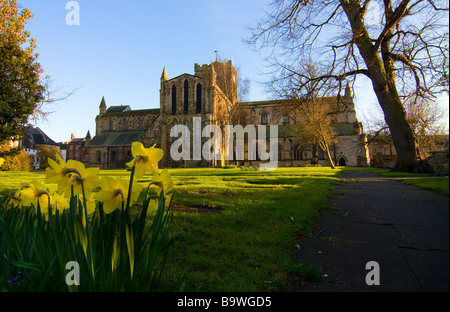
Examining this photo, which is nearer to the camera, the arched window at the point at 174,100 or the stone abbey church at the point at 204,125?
the stone abbey church at the point at 204,125

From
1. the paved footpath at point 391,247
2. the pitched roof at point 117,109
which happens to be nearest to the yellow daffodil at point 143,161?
the paved footpath at point 391,247

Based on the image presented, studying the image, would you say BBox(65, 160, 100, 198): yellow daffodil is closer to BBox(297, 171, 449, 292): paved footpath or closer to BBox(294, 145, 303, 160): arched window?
BBox(297, 171, 449, 292): paved footpath

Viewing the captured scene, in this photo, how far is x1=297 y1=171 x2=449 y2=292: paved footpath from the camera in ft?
1.94

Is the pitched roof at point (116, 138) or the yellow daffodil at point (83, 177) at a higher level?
the pitched roof at point (116, 138)

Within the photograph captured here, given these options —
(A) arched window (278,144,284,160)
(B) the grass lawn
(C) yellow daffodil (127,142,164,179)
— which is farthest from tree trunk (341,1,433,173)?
(A) arched window (278,144,284,160)

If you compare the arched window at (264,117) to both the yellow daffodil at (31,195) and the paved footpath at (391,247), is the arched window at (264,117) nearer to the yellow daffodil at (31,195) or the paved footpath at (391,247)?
the paved footpath at (391,247)

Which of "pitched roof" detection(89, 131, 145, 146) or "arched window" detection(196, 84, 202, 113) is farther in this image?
"pitched roof" detection(89, 131, 145, 146)

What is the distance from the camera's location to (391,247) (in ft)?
4.87

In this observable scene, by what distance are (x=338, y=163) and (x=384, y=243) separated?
5178 cm

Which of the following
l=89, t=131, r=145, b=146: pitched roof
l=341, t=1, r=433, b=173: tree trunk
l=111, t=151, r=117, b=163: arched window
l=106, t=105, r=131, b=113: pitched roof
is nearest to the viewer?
l=341, t=1, r=433, b=173: tree trunk

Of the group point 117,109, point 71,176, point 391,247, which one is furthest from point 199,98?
point 391,247

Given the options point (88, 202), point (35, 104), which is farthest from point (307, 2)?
point (88, 202)

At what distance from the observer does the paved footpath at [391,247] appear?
1.94ft

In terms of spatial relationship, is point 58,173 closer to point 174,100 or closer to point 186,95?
point 186,95
